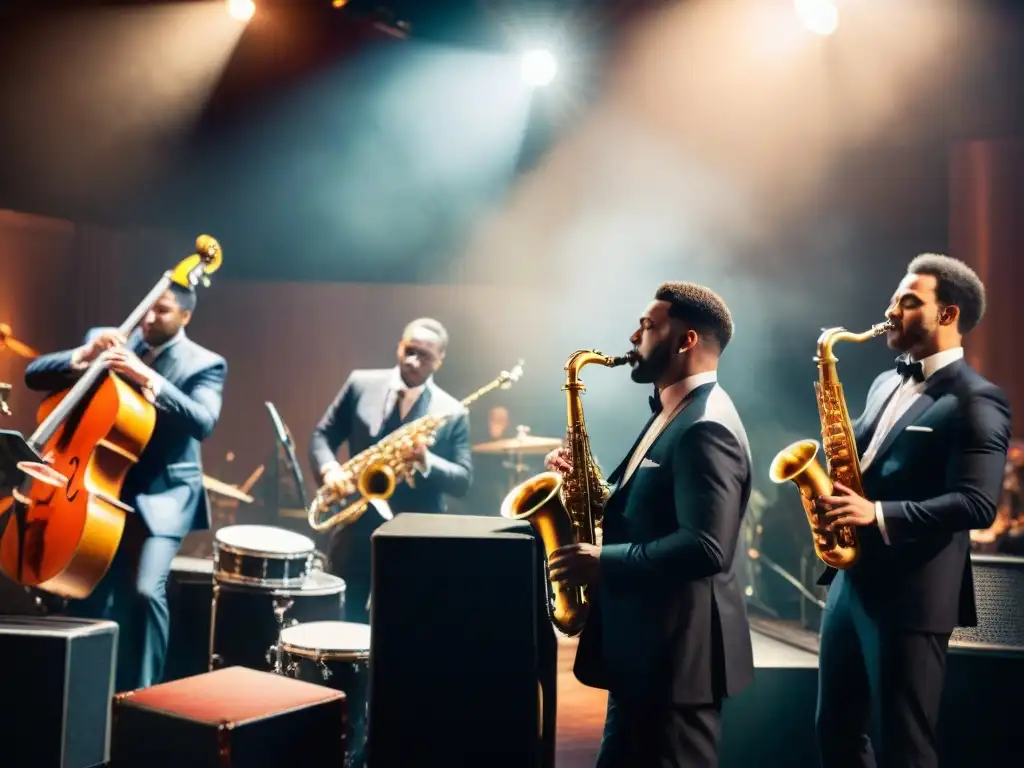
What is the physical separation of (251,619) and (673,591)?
7.72 ft

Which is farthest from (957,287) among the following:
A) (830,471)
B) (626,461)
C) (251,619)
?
(251,619)

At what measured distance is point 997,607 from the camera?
3531mm

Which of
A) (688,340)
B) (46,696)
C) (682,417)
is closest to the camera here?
(682,417)

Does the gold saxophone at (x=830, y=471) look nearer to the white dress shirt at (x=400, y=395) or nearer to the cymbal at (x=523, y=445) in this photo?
the white dress shirt at (x=400, y=395)

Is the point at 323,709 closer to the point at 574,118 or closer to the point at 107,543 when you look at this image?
the point at 107,543

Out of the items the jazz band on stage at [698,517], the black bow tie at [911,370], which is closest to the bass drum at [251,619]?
the jazz band on stage at [698,517]

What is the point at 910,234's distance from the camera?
6211 mm

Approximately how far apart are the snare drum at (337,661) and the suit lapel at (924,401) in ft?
6.76

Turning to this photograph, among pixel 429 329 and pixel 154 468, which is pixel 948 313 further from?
pixel 154 468

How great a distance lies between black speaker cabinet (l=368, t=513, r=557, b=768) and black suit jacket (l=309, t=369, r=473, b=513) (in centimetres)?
278

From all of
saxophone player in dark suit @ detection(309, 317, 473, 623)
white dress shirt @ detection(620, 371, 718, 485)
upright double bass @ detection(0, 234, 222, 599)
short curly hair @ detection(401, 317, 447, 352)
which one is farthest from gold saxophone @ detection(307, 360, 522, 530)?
white dress shirt @ detection(620, 371, 718, 485)

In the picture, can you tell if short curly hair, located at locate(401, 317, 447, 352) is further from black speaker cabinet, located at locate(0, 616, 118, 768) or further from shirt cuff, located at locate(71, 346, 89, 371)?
black speaker cabinet, located at locate(0, 616, 118, 768)

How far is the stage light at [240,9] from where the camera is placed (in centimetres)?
604

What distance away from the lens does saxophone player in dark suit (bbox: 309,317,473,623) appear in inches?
189
